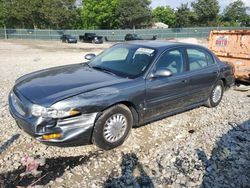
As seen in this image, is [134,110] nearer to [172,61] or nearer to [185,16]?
[172,61]

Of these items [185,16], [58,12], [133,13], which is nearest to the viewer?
[58,12]

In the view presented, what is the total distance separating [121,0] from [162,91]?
56531 millimetres

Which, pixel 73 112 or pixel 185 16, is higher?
pixel 185 16

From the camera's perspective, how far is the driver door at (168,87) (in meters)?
4.27

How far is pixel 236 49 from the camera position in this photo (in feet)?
27.6

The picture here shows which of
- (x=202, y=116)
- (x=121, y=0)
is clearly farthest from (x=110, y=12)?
(x=202, y=116)

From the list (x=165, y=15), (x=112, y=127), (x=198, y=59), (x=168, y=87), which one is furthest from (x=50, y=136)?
(x=165, y=15)

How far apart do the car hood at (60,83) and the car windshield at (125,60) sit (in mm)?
216

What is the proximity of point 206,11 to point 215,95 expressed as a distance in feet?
190

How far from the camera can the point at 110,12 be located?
5859 cm

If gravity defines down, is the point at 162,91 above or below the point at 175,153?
above

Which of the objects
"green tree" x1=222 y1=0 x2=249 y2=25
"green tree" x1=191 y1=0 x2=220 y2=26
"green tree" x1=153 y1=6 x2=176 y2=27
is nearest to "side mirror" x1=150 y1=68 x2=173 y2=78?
"green tree" x1=191 y1=0 x2=220 y2=26

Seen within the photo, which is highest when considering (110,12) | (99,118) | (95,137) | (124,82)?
(110,12)

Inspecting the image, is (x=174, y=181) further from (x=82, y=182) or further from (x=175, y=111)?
(x=175, y=111)
